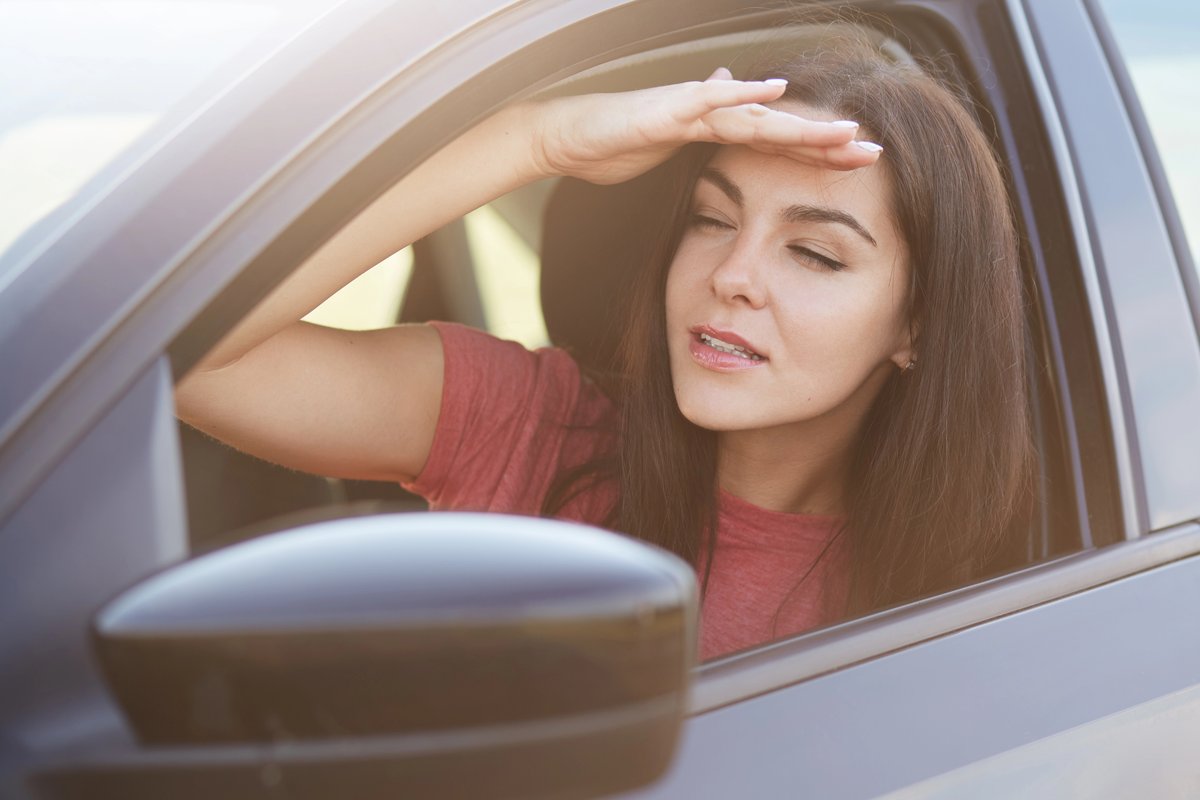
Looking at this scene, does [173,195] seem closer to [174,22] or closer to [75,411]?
[75,411]

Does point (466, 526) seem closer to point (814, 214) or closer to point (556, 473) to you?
point (814, 214)

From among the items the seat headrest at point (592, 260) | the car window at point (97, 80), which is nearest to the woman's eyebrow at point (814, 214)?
the seat headrest at point (592, 260)

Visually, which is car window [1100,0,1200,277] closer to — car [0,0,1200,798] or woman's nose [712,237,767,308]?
car [0,0,1200,798]

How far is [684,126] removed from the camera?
1.53 m

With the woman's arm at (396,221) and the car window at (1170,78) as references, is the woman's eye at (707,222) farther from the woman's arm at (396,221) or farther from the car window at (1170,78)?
the car window at (1170,78)

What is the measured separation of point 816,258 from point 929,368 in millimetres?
254

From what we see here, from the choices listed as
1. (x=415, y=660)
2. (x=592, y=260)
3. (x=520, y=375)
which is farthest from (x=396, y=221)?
(x=415, y=660)

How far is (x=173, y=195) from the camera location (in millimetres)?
909

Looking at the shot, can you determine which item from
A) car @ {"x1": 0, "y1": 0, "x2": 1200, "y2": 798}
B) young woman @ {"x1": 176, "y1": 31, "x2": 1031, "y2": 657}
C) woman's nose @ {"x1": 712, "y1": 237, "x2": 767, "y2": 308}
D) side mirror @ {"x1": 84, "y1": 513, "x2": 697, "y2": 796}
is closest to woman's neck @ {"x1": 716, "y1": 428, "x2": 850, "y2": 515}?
young woman @ {"x1": 176, "y1": 31, "x2": 1031, "y2": 657}

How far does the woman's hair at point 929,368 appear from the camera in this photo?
165 centimetres

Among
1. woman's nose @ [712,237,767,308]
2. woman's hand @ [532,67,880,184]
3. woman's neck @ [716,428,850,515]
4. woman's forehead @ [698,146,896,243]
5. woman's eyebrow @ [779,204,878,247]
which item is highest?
woman's hand @ [532,67,880,184]

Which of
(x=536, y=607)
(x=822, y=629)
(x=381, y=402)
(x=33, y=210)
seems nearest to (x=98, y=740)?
(x=536, y=607)

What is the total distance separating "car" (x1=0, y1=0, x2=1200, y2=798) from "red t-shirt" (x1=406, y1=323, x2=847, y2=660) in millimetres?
413

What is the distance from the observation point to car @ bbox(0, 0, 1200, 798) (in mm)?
723
